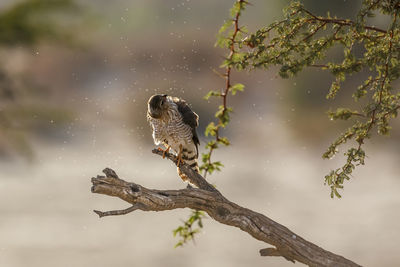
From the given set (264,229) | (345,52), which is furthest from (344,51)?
(264,229)

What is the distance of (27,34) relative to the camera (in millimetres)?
4801

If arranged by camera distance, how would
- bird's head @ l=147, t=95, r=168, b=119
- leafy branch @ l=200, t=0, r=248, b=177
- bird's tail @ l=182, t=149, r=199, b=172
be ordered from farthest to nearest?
bird's tail @ l=182, t=149, r=199, b=172
bird's head @ l=147, t=95, r=168, b=119
leafy branch @ l=200, t=0, r=248, b=177

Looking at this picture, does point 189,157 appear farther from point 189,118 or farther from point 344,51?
point 344,51

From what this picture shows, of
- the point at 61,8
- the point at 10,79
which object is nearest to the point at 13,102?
the point at 10,79

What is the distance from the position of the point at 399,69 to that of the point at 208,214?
4.05 ft

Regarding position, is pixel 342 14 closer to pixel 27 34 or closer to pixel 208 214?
pixel 27 34

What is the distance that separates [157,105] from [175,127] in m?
0.20

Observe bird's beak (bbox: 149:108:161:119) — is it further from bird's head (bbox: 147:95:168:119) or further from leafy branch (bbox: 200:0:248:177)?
leafy branch (bbox: 200:0:248:177)

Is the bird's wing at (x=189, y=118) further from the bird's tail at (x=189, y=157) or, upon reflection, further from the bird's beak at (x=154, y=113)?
the bird's beak at (x=154, y=113)

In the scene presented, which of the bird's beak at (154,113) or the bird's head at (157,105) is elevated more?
the bird's head at (157,105)

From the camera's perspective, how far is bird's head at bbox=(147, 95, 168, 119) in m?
3.75

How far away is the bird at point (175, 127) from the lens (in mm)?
3826

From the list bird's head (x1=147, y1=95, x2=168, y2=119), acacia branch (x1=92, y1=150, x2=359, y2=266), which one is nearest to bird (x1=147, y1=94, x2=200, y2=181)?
bird's head (x1=147, y1=95, x2=168, y2=119)

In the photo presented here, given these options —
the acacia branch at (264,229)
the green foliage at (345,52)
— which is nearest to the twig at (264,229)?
the acacia branch at (264,229)
